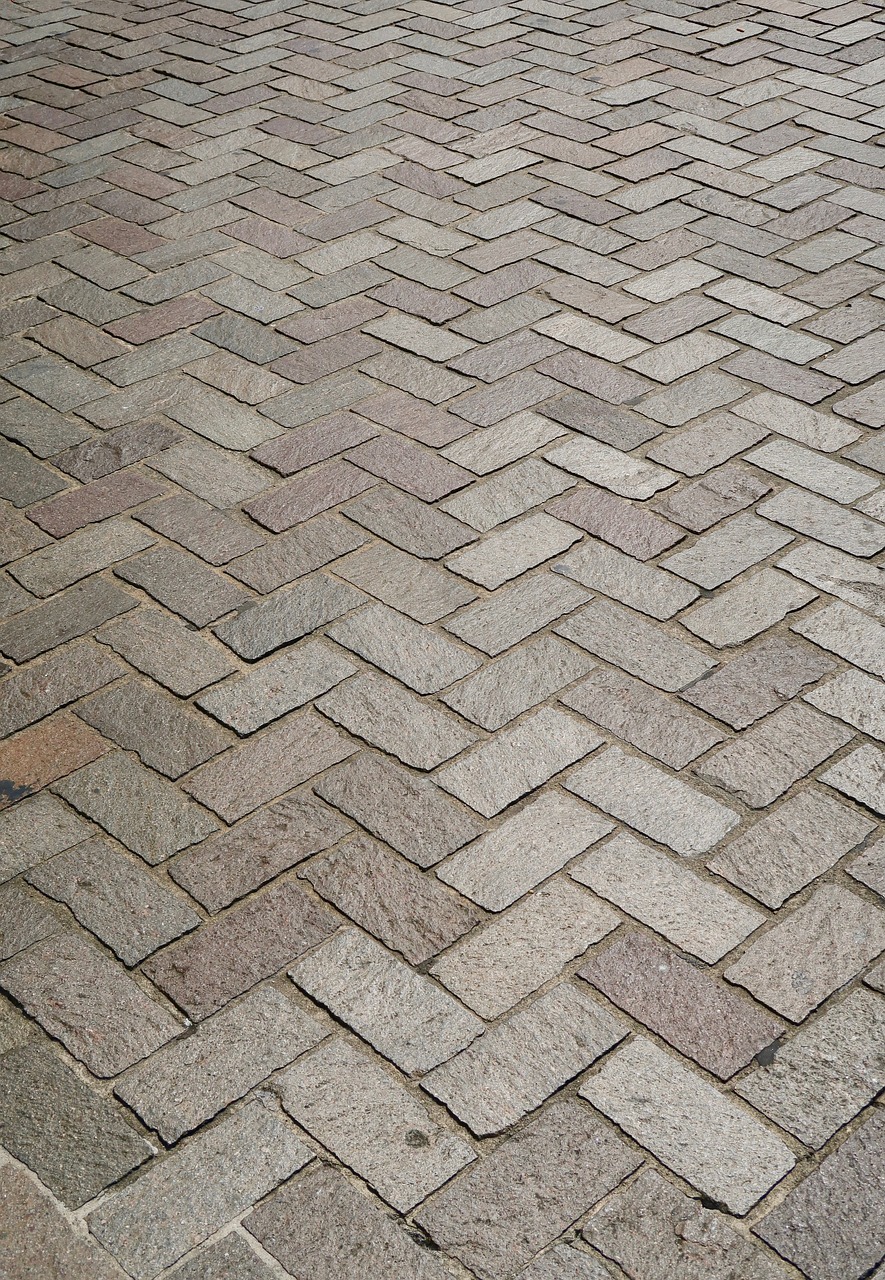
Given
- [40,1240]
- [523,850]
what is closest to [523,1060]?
[523,850]

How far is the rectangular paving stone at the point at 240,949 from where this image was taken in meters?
2.62

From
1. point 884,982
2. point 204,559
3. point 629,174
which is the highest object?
point 629,174

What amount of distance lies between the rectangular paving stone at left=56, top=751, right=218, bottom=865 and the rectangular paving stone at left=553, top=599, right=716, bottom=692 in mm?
1093

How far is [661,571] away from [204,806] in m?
1.43

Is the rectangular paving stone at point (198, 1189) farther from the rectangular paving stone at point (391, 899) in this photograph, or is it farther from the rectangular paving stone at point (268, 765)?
the rectangular paving stone at point (268, 765)

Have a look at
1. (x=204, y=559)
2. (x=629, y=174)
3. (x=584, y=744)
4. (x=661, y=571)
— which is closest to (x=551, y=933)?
(x=584, y=744)

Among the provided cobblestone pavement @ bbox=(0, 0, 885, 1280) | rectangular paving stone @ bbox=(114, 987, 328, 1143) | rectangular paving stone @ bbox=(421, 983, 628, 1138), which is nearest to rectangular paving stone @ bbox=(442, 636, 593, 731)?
cobblestone pavement @ bbox=(0, 0, 885, 1280)

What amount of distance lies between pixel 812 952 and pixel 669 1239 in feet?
2.29

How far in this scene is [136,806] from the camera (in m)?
3.02

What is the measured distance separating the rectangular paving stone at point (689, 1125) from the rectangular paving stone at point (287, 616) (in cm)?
145

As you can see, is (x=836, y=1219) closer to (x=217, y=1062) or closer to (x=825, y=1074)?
(x=825, y=1074)

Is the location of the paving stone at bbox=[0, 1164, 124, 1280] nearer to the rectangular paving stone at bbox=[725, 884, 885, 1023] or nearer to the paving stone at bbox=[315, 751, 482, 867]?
the paving stone at bbox=[315, 751, 482, 867]

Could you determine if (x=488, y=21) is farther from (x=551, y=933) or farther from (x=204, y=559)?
(x=551, y=933)

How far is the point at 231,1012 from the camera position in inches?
102
